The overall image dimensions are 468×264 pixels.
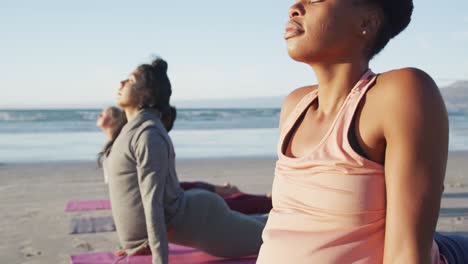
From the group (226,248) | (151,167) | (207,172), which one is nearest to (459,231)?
(226,248)

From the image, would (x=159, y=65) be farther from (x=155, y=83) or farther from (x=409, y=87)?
(x=409, y=87)

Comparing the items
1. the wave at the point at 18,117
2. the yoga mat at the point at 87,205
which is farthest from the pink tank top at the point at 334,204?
the wave at the point at 18,117

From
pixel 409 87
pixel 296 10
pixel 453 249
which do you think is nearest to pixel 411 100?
pixel 409 87

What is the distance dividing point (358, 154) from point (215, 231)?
9.62ft

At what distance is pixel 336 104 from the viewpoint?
1619 millimetres

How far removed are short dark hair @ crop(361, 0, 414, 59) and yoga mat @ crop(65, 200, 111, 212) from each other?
5.48m

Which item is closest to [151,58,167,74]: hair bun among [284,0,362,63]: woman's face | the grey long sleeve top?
the grey long sleeve top

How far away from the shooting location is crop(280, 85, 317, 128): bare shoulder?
75.2 inches

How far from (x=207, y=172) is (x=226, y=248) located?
6098 millimetres

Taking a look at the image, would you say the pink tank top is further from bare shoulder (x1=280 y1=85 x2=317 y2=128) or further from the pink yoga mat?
the pink yoga mat

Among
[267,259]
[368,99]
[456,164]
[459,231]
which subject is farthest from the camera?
[456,164]

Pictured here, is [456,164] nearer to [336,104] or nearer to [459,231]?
[459,231]

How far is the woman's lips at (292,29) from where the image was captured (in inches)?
61.4

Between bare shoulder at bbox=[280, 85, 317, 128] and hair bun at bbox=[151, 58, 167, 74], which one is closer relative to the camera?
bare shoulder at bbox=[280, 85, 317, 128]
